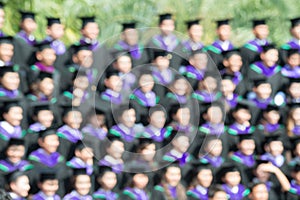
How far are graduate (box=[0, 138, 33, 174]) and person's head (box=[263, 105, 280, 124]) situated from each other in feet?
5.70

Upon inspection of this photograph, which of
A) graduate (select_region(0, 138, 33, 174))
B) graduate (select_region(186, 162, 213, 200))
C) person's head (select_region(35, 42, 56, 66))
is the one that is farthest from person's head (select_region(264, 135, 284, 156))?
graduate (select_region(0, 138, 33, 174))

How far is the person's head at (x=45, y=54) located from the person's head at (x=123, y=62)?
43 centimetres

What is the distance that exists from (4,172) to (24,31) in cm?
97

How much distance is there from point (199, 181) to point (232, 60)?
2.89 ft

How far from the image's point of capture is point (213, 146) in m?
6.33

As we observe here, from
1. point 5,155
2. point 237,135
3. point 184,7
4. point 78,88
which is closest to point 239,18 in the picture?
point 184,7

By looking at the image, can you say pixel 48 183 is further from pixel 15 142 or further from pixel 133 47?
pixel 133 47

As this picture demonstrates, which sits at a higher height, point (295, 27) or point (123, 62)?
point (295, 27)

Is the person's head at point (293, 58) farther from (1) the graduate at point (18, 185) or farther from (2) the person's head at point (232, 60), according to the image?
(1) the graduate at point (18, 185)

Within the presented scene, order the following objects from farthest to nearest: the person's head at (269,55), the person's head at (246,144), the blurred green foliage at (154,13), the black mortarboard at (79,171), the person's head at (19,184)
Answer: the blurred green foliage at (154,13)
the person's head at (269,55)
the person's head at (246,144)
the black mortarboard at (79,171)
the person's head at (19,184)

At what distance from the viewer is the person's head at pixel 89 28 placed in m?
6.30

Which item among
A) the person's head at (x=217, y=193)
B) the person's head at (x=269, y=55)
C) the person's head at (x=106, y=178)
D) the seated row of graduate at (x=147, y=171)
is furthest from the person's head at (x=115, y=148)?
the person's head at (x=269, y=55)

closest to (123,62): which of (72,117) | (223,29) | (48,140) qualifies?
(72,117)

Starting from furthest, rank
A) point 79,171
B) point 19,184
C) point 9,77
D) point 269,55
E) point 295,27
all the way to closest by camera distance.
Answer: point 295,27
point 269,55
point 79,171
point 9,77
point 19,184
